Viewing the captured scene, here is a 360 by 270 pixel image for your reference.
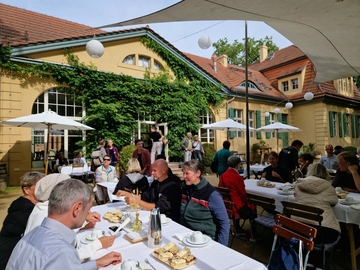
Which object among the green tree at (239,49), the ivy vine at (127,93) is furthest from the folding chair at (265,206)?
the green tree at (239,49)

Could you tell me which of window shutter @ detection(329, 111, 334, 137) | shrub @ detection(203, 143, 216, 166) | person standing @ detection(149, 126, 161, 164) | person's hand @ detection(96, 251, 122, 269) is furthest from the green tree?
person's hand @ detection(96, 251, 122, 269)

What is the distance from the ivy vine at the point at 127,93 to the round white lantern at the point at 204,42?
4.70 meters

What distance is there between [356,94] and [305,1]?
2480 cm

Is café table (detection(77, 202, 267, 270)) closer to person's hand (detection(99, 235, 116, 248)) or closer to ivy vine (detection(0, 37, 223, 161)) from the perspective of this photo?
person's hand (detection(99, 235, 116, 248))

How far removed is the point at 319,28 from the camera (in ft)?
10.2

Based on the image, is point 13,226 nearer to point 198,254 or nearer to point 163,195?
point 163,195

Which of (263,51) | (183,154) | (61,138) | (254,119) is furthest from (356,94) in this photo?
(61,138)

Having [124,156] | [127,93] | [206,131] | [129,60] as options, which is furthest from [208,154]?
[129,60]

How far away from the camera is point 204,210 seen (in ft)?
8.30

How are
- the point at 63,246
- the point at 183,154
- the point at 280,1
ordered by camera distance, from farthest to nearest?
1. the point at 183,154
2. the point at 280,1
3. the point at 63,246

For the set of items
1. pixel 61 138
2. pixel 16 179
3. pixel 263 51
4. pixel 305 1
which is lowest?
pixel 16 179

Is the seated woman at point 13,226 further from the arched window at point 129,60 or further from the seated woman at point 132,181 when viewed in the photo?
the arched window at point 129,60

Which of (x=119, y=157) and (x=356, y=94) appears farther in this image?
(x=356, y=94)

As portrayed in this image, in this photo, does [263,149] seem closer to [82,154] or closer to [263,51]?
[82,154]
